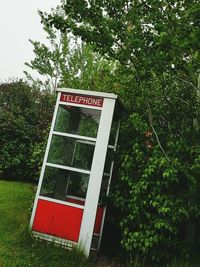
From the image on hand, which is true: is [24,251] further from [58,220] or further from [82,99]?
[82,99]

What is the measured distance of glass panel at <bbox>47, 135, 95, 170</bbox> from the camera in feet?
21.2

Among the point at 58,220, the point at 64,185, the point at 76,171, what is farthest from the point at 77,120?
the point at 58,220

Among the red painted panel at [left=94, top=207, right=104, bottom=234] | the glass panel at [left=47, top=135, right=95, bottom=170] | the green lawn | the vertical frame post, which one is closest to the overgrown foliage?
the green lawn

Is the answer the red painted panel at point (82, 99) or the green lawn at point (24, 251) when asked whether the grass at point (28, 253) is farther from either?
the red painted panel at point (82, 99)

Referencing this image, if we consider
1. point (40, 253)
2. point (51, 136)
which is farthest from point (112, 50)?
point (40, 253)

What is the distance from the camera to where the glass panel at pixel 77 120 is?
640cm

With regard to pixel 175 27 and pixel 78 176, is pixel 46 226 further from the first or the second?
pixel 175 27

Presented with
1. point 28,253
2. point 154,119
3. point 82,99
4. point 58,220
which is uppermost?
point 82,99

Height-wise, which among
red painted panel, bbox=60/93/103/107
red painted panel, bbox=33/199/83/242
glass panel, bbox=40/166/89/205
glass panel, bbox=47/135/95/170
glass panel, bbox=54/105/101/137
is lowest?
red painted panel, bbox=33/199/83/242

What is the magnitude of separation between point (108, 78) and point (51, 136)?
2402mm

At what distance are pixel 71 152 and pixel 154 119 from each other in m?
2.01

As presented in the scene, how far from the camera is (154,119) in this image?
6473 millimetres

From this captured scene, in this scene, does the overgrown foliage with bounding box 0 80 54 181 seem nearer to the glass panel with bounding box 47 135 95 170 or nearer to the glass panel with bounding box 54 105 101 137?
the glass panel with bounding box 47 135 95 170

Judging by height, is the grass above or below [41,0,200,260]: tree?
below
